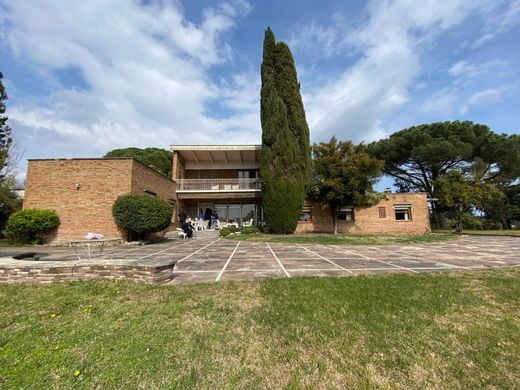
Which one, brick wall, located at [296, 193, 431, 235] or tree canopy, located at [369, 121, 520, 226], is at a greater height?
tree canopy, located at [369, 121, 520, 226]

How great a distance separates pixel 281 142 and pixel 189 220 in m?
7.35

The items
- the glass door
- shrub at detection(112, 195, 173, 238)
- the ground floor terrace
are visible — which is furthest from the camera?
the glass door

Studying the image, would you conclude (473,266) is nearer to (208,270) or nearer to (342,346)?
(342,346)

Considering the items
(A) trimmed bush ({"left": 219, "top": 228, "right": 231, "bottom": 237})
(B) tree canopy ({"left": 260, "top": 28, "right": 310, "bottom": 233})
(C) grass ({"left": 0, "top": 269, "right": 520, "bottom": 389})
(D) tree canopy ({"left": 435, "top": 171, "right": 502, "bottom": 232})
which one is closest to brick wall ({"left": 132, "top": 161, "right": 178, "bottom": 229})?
(A) trimmed bush ({"left": 219, "top": 228, "right": 231, "bottom": 237})

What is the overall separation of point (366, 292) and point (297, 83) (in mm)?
14979

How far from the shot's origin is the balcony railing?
673 inches

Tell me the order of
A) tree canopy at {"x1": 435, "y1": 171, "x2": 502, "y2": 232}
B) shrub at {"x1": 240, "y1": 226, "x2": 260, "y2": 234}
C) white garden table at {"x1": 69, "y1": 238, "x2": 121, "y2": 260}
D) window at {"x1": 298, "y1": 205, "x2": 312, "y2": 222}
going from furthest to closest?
window at {"x1": 298, "y1": 205, "x2": 312, "y2": 222}, tree canopy at {"x1": 435, "y1": 171, "x2": 502, "y2": 232}, shrub at {"x1": 240, "y1": 226, "x2": 260, "y2": 234}, white garden table at {"x1": 69, "y1": 238, "x2": 121, "y2": 260}

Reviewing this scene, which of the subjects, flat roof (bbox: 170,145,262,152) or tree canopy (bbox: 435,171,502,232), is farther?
flat roof (bbox: 170,145,262,152)

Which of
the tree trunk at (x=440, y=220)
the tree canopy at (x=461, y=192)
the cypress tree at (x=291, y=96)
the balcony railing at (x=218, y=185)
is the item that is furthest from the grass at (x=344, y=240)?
the tree trunk at (x=440, y=220)

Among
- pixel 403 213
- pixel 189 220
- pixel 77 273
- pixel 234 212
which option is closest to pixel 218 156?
pixel 234 212

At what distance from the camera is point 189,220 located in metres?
14.0

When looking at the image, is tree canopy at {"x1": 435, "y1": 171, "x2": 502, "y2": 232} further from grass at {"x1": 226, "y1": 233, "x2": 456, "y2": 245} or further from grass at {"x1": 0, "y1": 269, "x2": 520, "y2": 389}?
grass at {"x1": 0, "y1": 269, "x2": 520, "y2": 389}

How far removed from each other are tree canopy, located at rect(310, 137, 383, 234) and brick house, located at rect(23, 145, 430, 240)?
1677 millimetres

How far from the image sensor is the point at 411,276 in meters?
3.97
